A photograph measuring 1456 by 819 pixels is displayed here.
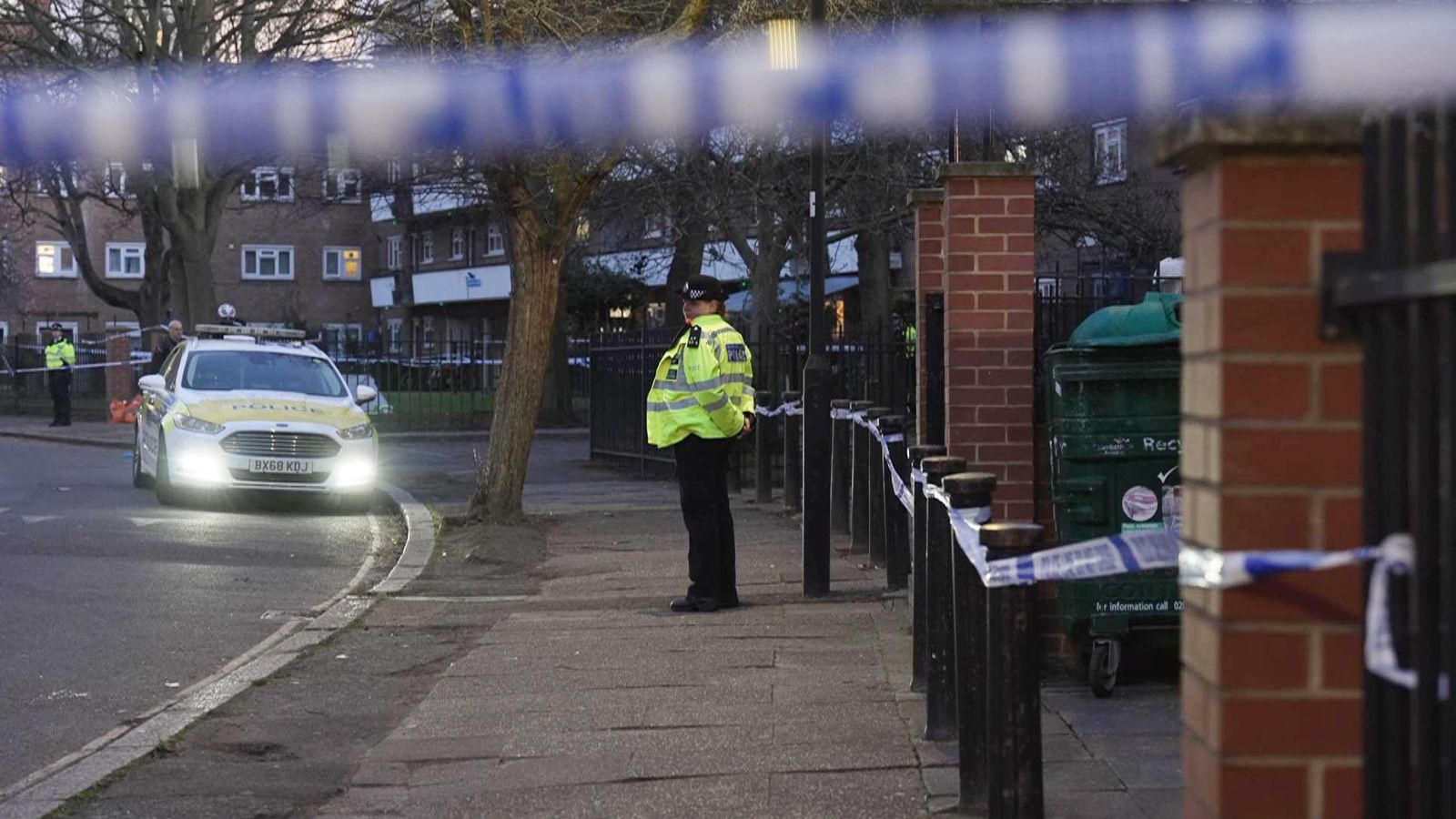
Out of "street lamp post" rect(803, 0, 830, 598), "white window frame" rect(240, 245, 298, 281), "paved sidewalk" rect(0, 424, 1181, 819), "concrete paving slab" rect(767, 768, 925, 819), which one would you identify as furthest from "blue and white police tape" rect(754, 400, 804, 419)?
"white window frame" rect(240, 245, 298, 281)

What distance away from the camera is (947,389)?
323 inches

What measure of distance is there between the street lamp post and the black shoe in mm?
628

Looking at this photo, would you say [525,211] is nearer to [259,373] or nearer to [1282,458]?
[259,373]

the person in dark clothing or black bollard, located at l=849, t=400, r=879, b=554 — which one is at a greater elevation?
Answer: the person in dark clothing

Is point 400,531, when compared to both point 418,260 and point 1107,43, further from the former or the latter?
point 418,260

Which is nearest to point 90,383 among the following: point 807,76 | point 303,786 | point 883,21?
point 883,21

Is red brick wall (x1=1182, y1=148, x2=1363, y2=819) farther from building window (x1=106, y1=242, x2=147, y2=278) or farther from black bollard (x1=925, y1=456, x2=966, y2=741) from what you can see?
building window (x1=106, y1=242, x2=147, y2=278)

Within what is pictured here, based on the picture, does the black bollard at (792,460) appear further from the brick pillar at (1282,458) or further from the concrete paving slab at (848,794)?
the brick pillar at (1282,458)

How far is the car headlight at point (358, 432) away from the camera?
17.0 meters

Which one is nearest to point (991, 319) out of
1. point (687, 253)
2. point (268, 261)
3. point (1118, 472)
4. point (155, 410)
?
point (1118, 472)

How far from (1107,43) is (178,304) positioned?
77.7 ft

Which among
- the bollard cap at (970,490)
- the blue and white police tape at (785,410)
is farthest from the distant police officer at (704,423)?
the blue and white police tape at (785,410)

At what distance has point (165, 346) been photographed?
2878 cm

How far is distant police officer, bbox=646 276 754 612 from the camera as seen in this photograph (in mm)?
9859
